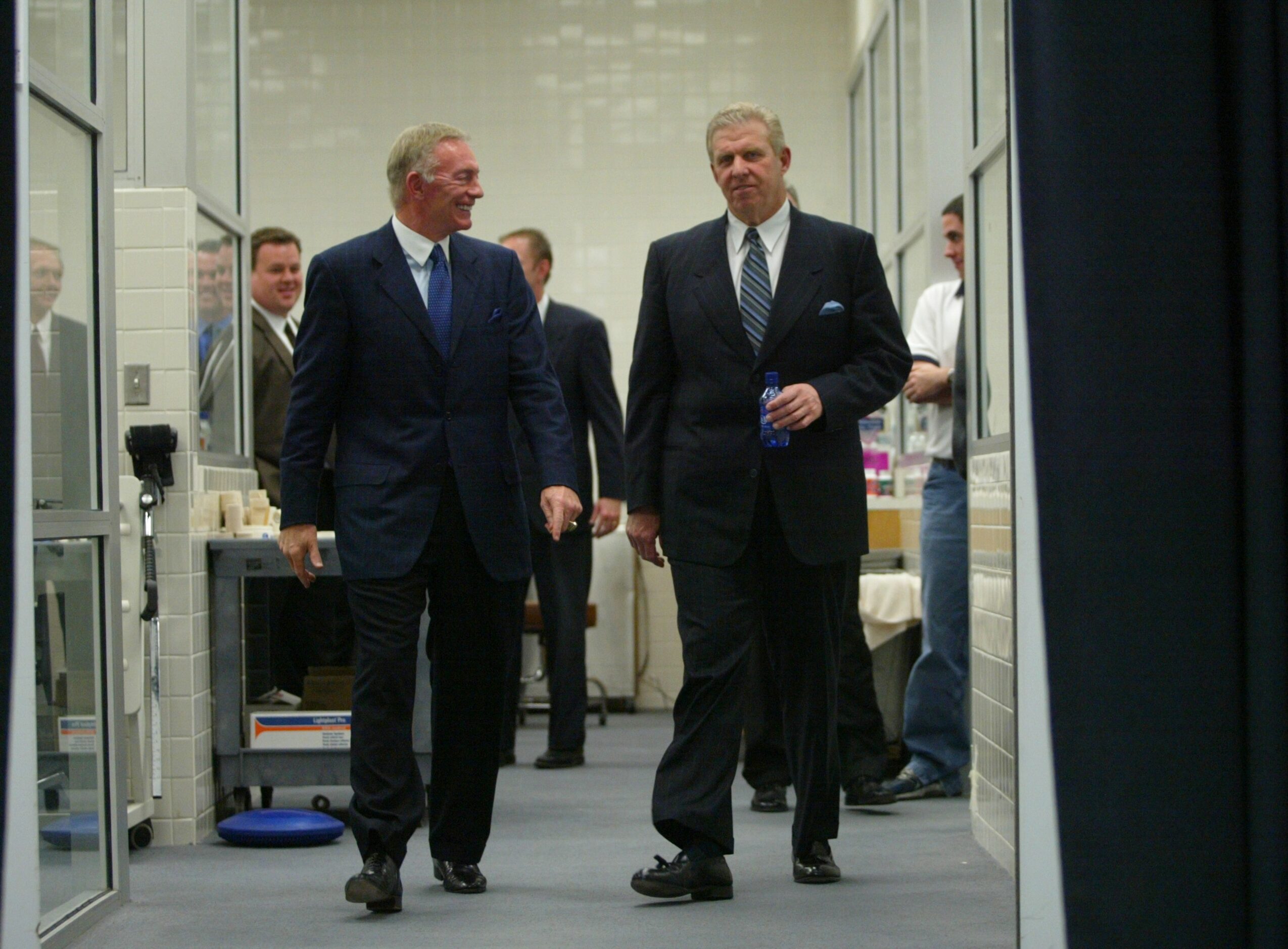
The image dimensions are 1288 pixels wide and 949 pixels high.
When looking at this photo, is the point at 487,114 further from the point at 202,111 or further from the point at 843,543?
the point at 843,543

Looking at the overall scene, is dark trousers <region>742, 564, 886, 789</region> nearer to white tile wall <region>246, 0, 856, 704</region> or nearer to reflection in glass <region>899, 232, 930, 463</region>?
reflection in glass <region>899, 232, 930, 463</region>

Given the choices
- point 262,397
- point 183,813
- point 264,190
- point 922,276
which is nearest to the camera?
point 183,813

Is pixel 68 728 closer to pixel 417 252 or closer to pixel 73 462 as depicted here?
pixel 73 462

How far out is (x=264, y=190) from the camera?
9.13 m

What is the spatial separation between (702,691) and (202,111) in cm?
259

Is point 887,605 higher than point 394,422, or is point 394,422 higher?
point 394,422

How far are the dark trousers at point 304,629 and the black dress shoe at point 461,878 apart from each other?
1253 mm

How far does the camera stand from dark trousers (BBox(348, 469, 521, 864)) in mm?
3553

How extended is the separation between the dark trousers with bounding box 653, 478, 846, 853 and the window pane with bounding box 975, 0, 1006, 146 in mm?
1270

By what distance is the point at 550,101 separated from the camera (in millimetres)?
9172

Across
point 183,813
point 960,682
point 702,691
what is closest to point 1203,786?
point 702,691

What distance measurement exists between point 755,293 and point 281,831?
201 centimetres

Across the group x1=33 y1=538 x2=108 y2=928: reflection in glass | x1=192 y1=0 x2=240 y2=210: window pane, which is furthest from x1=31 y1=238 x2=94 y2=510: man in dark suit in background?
x1=192 y1=0 x2=240 y2=210: window pane

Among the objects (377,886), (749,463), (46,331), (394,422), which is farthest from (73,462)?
(749,463)
